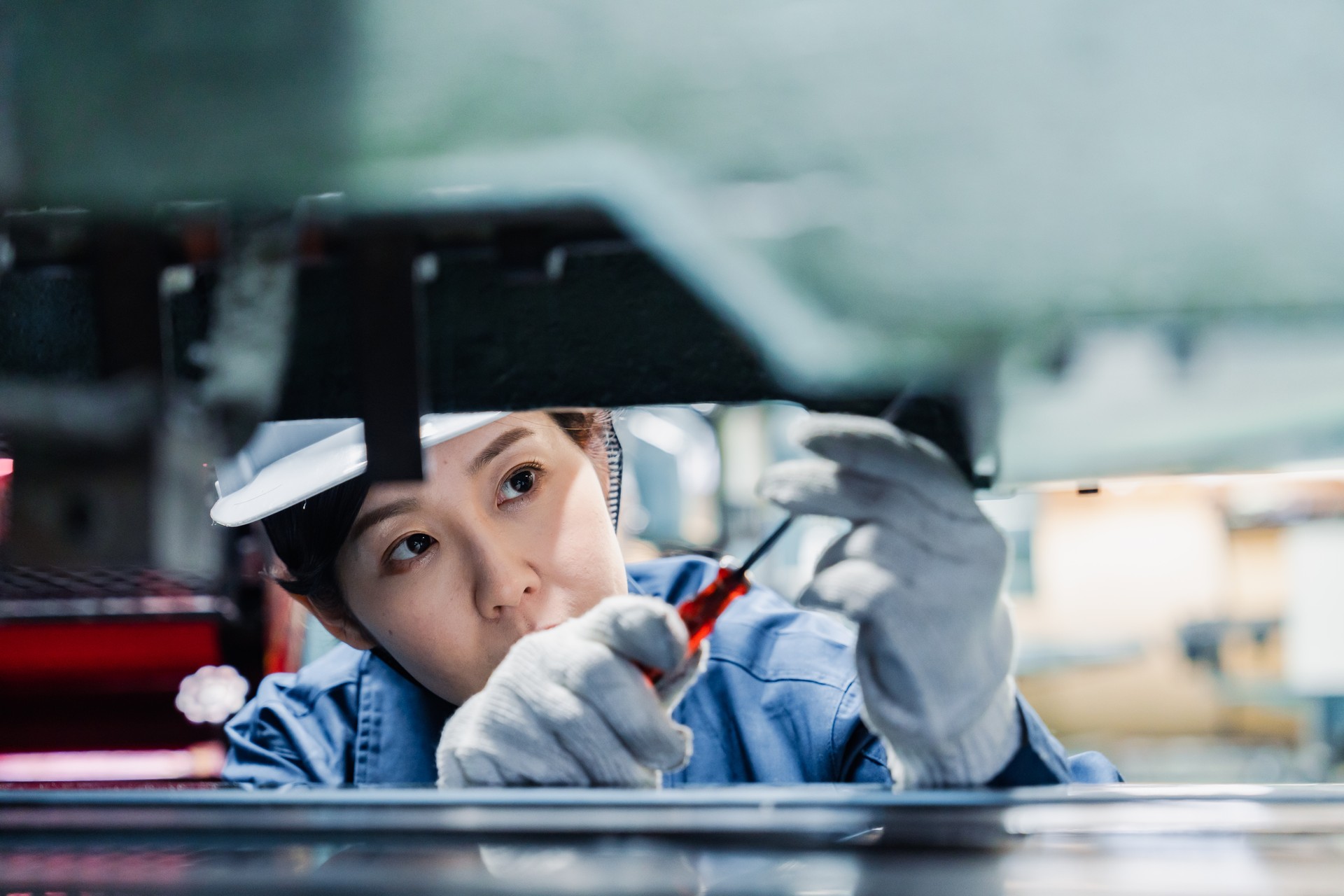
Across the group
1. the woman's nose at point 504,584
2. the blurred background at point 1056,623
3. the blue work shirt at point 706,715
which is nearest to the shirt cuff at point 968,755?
the blurred background at point 1056,623

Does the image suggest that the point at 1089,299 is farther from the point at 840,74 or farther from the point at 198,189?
the point at 198,189

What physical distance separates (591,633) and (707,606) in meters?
0.13

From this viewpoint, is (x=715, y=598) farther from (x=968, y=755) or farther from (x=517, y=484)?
(x=517, y=484)

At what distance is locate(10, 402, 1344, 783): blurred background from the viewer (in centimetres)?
204

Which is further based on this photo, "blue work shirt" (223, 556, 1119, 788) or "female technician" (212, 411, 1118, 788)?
"blue work shirt" (223, 556, 1119, 788)

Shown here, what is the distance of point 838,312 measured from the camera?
72 cm

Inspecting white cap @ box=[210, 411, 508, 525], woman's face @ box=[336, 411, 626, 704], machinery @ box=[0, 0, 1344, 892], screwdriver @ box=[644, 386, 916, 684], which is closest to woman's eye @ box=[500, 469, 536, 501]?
woman's face @ box=[336, 411, 626, 704]

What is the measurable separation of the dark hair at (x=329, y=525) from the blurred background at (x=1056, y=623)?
0.53ft

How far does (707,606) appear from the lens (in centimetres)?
93

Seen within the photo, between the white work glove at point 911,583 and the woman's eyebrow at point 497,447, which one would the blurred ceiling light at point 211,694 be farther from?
the white work glove at point 911,583

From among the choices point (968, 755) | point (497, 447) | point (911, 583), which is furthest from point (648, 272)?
point (497, 447)

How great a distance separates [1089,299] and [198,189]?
640mm

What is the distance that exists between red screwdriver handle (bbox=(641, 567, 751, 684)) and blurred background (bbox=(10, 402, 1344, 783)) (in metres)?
0.08

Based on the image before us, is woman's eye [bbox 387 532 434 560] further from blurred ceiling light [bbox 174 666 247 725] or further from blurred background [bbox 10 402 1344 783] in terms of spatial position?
blurred ceiling light [bbox 174 666 247 725]
